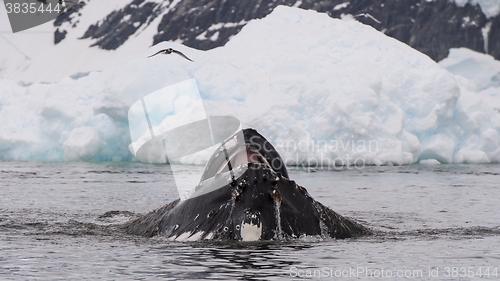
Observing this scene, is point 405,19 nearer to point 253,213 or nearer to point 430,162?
point 430,162

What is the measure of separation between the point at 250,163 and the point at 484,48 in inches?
1840

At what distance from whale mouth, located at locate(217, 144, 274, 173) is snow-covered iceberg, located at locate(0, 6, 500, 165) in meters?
17.7

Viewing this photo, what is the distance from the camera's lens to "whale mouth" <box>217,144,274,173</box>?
16.8 ft

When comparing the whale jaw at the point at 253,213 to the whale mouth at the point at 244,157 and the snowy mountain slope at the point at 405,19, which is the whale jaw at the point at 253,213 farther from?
the snowy mountain slope at the point at 405,19

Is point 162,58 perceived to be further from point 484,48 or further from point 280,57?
point 484,48

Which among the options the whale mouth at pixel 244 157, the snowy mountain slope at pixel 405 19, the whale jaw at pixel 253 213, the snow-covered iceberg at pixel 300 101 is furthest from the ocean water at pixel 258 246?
the snowy mountain slope at pixel 405 19

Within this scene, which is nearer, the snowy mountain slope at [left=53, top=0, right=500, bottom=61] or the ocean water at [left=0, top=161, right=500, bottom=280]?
the ocean water at [left=0, top=161, right=500, bottom=280]

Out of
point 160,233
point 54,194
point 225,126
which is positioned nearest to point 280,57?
point 225,126

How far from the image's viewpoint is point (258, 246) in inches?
191

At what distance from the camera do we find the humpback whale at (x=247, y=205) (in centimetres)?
482

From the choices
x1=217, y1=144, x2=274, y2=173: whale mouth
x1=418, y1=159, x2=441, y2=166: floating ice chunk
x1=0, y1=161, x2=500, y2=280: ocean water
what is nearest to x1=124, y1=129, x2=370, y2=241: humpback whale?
x1=217, y1=144, x2=274, y2=173: whale mouth

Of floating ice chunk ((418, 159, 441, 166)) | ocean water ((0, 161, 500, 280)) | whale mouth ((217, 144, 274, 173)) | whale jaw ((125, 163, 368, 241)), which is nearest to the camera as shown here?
ocean water ((0, 161, 500, 280))

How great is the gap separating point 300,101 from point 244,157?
62.6 feet

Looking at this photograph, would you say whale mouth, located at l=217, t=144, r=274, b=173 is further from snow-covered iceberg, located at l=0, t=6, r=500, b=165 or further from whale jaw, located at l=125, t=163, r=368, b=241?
snow-covered iceberg, located at l=0, t=6, r=500, b=165
